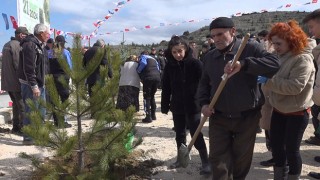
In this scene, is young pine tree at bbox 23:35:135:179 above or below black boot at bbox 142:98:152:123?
above

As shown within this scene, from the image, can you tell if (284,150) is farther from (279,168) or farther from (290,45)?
(290,45)

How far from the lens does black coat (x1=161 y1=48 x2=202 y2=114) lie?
3.79 metres

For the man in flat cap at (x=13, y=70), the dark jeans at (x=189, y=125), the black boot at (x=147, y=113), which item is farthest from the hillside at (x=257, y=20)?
the dark jeans at (x=189, y=125)

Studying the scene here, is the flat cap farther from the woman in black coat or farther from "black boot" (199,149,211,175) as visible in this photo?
"black boot" (199,149,211,175)

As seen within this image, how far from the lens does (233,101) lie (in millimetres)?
2764

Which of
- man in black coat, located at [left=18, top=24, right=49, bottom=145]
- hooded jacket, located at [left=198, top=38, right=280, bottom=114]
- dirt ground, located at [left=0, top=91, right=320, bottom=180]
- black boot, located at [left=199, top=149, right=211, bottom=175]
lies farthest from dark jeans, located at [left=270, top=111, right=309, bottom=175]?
man in black coat, located at [left=18, top=24, right=49, bottom=145]

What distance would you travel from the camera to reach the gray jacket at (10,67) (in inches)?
215

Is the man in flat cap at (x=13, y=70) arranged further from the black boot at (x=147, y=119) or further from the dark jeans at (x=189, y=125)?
the dark jeans at (x=189, y=125)

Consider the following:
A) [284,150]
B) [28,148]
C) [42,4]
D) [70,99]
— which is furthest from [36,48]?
[284,150]

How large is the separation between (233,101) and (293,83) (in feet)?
2.20

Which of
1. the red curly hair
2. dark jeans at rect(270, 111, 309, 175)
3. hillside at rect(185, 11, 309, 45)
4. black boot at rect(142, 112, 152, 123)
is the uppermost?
hillside at rect(185, 11, 309, 45)

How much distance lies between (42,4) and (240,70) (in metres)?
5.87

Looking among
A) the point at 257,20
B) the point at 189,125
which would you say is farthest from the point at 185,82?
the point at 257,20

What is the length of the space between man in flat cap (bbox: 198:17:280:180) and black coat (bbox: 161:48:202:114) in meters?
0.71
